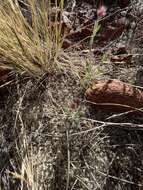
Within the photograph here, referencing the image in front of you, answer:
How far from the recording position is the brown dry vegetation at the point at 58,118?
151 centimetres

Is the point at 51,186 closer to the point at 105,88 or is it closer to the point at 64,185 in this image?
the point at 64,185

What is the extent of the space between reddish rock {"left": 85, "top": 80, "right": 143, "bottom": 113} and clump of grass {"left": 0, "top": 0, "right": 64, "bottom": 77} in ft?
0.67

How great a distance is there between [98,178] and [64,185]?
0.12m

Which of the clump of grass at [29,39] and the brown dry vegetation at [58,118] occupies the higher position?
the clump of grass at [29,39]

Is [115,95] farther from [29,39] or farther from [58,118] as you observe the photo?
[29,39]

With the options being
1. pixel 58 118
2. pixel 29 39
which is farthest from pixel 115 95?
pixel 29 39

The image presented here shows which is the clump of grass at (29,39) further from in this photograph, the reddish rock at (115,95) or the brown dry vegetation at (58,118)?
the reddish rock at (115,95)

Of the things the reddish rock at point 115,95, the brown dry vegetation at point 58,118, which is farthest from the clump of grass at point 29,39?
the reddish rock at point 115,95

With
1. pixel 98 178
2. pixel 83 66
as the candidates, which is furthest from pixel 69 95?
pixel 98 178

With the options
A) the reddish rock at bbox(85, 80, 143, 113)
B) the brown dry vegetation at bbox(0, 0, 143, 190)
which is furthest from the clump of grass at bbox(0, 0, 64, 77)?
the reddish rock at bbox(85, 80, 143, 113)

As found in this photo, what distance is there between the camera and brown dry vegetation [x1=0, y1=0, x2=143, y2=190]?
4.94ft

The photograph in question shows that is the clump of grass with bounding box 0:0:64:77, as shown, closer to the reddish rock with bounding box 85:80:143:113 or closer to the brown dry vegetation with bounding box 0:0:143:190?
the brown dry vegetation with bounding box 0:0:143:190

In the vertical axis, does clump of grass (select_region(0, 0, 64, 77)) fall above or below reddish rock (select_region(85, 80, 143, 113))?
above

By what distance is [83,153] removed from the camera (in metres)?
1.53
